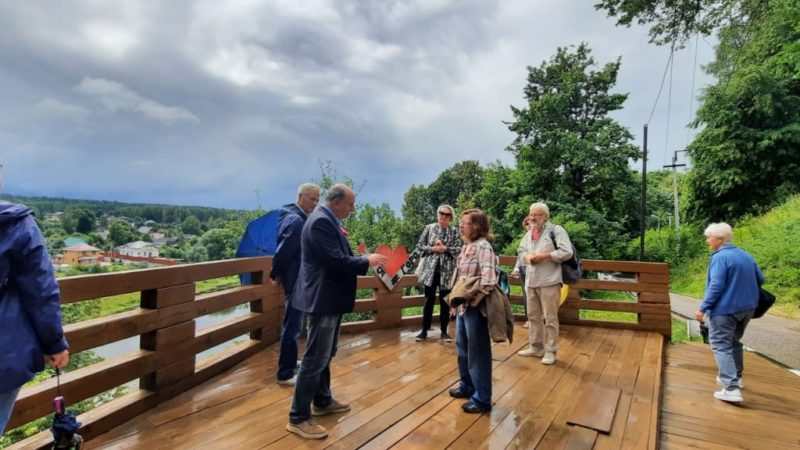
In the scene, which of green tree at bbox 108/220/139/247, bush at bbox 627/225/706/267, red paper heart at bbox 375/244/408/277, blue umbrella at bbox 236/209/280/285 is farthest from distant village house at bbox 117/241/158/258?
bush at bbox 627/225/706/267

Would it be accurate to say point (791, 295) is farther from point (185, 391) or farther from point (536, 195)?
point (185, 391)

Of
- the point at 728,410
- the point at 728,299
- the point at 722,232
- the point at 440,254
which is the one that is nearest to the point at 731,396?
the point at 728,410

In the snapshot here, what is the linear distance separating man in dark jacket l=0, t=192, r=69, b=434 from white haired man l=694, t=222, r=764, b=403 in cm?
405

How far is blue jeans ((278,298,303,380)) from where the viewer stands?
3113mm

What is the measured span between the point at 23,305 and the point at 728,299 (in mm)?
4274

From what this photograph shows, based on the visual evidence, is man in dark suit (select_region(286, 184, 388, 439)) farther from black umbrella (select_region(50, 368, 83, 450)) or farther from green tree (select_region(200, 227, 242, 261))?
green tree (select_region(200, 227, 242, 261))

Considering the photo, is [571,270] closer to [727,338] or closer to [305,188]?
[727,338]

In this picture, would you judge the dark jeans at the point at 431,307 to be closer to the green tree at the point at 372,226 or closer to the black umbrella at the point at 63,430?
the black umbrella at the point at 63,430

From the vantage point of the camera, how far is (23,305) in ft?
4.91

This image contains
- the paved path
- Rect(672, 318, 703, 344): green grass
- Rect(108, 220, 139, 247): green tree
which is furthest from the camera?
Rect(108, 220, 139, 247): green tree

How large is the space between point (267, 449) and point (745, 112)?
20354 mm

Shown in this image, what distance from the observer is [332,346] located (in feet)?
8.21

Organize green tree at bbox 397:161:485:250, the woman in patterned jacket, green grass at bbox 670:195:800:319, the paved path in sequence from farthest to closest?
green tree at bbox 397:161:485:250 < green grass at bbox 670:195:800:319 < the paved path < the woman in patterned jacket

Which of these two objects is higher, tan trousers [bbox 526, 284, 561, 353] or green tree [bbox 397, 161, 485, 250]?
green tree [bbox 397, 161, 485, 250]
